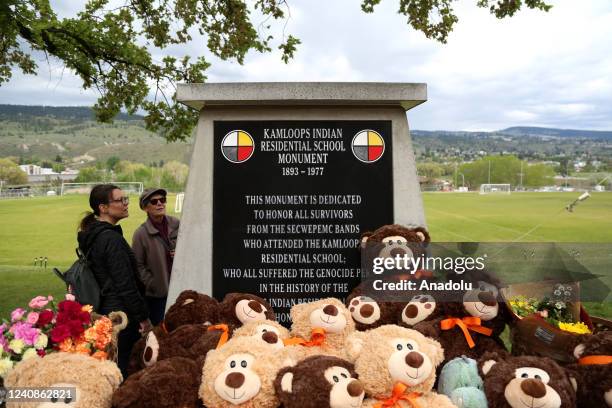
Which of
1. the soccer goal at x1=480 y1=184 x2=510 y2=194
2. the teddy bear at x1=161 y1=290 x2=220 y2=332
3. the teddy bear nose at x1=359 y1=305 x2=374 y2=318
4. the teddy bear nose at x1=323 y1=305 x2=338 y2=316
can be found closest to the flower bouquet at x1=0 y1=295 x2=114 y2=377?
the teddy bear at x1=161 y1=290 x2=220 y2=332

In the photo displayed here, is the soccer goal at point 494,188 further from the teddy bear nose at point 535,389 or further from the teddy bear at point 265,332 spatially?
the teddy bear nose at point 535,389

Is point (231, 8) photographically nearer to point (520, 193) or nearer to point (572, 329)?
point (572, 329)

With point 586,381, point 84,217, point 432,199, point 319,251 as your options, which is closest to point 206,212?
point 319,251

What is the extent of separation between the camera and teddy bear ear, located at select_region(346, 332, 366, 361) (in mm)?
2641

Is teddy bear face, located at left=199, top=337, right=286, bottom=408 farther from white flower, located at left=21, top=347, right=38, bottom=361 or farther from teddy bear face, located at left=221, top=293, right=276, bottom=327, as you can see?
white flower, located at left=21, top=347, right=38, bottom=361

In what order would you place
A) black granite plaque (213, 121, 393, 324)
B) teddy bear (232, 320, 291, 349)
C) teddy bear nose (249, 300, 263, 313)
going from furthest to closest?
black granite plaque (213, 121, 393, 324)
teddy bear nose (249, 300, 263, 313)
teddy bear (232, 320, 291, 349)

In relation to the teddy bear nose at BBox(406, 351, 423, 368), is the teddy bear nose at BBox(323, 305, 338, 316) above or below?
above

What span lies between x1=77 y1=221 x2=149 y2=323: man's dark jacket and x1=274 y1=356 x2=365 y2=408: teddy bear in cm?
200

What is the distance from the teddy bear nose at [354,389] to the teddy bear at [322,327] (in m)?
0.68

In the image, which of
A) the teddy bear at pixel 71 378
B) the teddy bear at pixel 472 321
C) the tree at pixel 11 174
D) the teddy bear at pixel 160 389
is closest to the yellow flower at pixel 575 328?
the teddy bear at pixel 472 321

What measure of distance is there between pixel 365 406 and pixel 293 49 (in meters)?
8.42

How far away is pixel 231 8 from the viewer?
1009cm

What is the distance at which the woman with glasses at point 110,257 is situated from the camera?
13.1 ft

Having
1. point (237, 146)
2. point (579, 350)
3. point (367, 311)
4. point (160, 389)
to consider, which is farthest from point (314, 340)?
point (237, 146)
